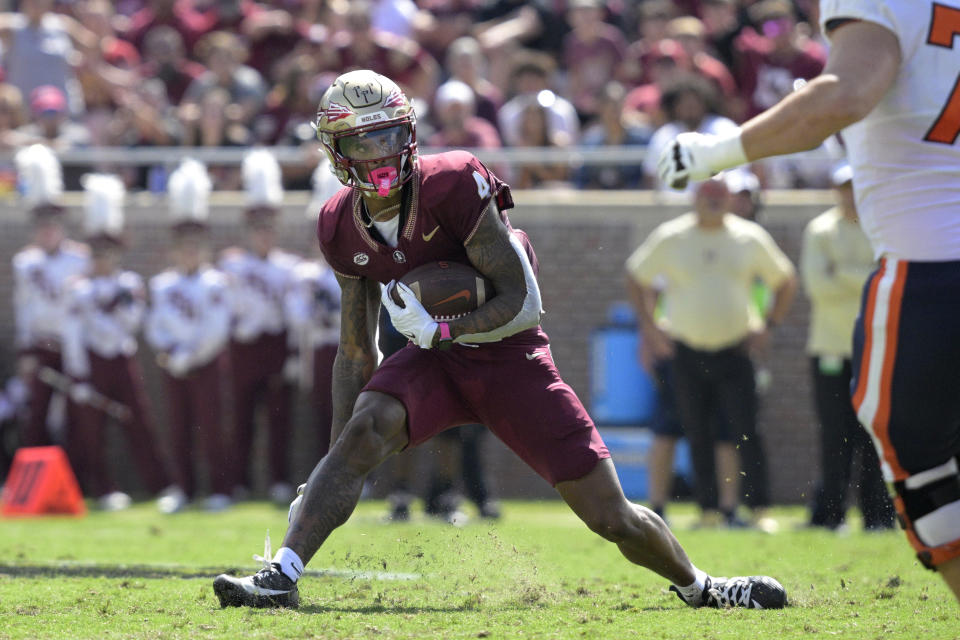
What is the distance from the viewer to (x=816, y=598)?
5.77 meters

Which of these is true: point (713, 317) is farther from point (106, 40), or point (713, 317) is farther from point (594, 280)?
point (106, 40)

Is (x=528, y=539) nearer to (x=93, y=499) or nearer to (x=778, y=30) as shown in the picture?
(x=93, y=499)

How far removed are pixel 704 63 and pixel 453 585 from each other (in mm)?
7394

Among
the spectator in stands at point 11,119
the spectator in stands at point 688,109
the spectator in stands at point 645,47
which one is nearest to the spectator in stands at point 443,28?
the spectator in stands at point 645,47

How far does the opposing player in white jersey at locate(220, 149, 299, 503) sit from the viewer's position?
11.4 m

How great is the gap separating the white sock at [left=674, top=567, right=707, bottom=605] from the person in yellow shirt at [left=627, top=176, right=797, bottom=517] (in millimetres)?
4050

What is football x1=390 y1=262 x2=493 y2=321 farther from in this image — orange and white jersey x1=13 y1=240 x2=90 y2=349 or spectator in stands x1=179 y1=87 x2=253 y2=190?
spectator in stands x1=179 y1=87 x2=253 y2=190

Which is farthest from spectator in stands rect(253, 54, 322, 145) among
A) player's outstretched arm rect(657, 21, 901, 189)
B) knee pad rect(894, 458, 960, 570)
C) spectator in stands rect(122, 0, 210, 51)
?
knee pad rect(894, 458, 960, 570)

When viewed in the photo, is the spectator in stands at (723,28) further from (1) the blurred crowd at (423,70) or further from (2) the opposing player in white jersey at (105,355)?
(2) the opposing player in white jersey at (105,355)

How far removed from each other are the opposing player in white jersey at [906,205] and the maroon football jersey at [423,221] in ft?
4.06

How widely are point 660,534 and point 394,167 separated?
1.66m

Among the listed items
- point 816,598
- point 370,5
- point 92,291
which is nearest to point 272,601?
point 816,598

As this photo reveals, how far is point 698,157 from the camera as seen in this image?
13.3 feet

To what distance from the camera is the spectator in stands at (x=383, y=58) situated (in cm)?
1276
